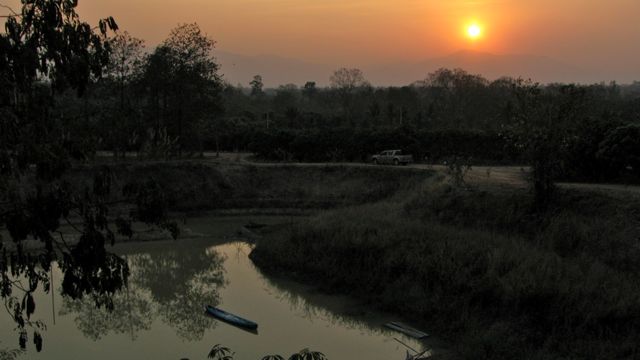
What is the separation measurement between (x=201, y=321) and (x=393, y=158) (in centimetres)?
2719

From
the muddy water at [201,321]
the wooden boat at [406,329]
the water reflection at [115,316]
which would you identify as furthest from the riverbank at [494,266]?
the water reflection at [115,316]

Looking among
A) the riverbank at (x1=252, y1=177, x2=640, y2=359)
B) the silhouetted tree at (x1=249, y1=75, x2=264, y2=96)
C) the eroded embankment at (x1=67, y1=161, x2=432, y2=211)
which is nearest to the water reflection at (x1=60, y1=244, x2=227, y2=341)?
the riverbank at (x1=252, y1=177, x2=640, y2=359)

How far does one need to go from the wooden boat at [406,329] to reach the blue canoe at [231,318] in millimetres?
4079

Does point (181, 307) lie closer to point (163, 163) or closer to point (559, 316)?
point (559, 316)

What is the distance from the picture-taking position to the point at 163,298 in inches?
806

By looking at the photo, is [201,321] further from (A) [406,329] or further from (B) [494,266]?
(B) [494,266]

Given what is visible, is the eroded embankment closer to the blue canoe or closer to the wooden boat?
the blue canoe

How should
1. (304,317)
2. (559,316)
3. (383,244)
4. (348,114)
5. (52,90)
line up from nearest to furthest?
(52,90) → (559,316) → (304,317) → (383,244) → (348,114)

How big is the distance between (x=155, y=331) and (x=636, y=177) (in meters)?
21.9

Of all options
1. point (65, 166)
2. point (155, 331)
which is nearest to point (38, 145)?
point (65, 166)

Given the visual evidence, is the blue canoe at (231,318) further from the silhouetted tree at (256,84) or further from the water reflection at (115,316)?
the silhouetted tree at (256,84)

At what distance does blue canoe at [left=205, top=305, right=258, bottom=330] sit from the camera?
16923 mm

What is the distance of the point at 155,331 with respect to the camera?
659 inches

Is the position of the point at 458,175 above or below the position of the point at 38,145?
below
